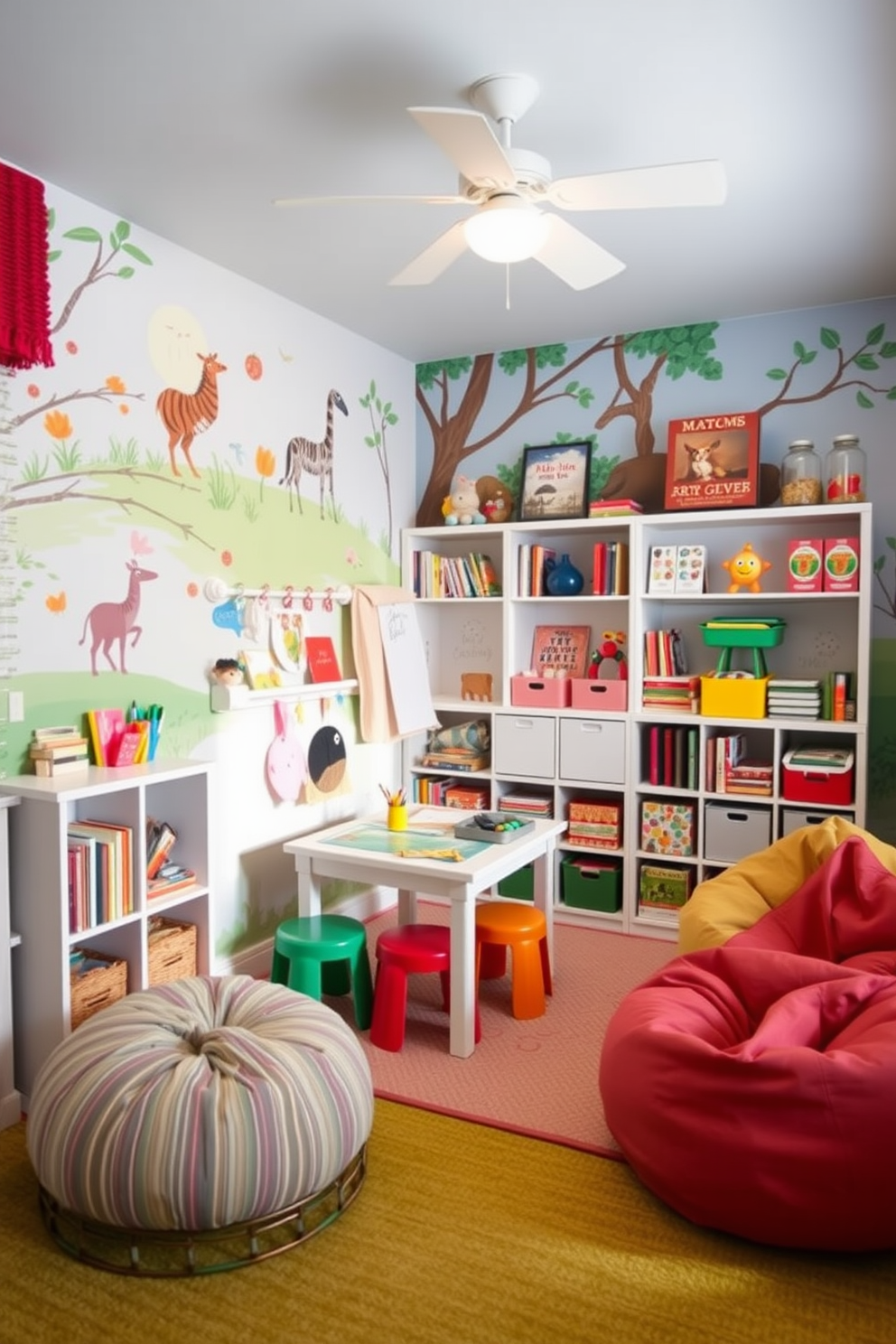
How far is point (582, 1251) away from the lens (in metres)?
1.99

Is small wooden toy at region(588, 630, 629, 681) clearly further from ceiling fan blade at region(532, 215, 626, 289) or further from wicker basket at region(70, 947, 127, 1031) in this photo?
wicker basket at region(70, 947, 127, 1031)

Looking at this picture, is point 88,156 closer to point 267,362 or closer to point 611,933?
point 267,362

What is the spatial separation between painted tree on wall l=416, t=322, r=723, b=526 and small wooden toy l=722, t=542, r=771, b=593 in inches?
25.7

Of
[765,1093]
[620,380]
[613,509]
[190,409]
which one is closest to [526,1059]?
[765,1093]

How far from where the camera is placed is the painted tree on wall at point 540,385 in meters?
4.07

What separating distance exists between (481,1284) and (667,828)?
A: 229 centimetres

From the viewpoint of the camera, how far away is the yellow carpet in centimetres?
177

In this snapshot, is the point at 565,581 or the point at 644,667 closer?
the point at 644,667

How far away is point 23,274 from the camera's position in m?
2.53

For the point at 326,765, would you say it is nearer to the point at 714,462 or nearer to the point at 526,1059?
the point at 526,1059

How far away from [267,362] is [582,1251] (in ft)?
9.86

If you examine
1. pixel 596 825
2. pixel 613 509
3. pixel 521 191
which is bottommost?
pixel 596 825

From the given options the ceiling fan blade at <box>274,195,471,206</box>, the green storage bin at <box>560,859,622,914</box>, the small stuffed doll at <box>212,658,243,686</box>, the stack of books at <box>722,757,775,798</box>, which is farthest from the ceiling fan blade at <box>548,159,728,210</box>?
the green storage bin at <box>560,859,622,914</box>

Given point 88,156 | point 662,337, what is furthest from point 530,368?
point 88,156
